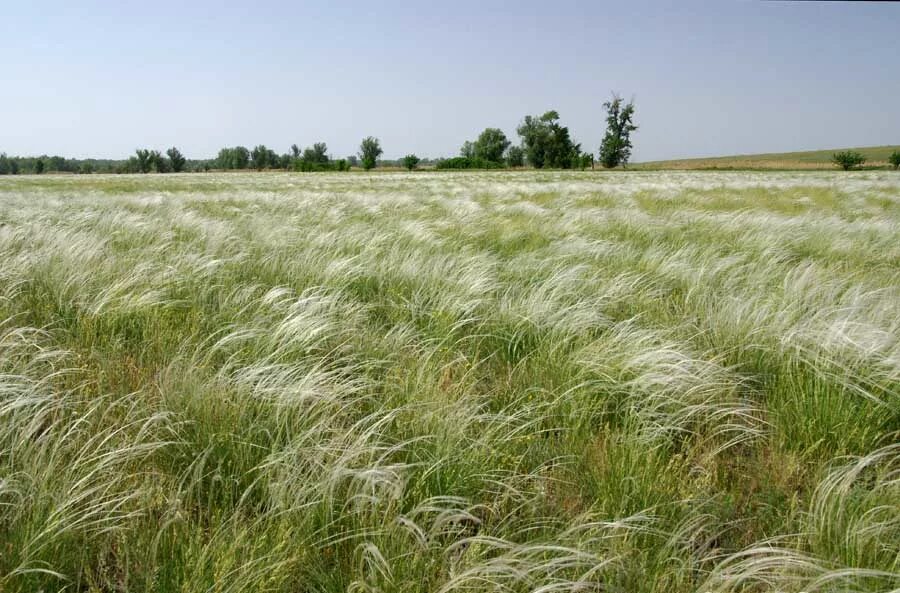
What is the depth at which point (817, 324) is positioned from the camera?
220cm

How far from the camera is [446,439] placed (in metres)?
1.47

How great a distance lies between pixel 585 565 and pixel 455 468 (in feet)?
1.35

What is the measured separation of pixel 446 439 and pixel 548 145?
3449 inches

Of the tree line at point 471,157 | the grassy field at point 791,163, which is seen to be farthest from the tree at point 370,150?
the grassy field at point 791,163

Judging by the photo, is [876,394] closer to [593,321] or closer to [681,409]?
[681,409]

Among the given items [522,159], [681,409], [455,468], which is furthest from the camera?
[522,159]

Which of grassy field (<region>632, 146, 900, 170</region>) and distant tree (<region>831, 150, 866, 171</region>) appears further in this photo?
grassy field (<region>632, 146, 900, 170</region>)

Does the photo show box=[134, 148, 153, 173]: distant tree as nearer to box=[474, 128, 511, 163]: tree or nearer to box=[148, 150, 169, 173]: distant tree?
box=[148, 150, 169, 173]: distant tree

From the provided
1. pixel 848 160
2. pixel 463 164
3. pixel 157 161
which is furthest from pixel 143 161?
pixel 848 160

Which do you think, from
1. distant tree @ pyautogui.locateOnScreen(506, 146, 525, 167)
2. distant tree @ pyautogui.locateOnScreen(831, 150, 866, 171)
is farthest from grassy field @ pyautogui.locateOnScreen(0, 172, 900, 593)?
distant tree @ pyautogui.locateOnScreen(506, 146, 525, 167)

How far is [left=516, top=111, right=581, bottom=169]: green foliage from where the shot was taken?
272 ft

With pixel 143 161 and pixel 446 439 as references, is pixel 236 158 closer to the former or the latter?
pixel 143 161

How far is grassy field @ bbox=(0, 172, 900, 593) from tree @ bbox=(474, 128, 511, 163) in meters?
101

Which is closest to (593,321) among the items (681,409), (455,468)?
(681,409)
